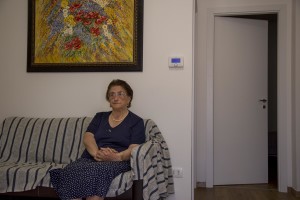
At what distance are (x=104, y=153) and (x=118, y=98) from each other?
1.54 ft

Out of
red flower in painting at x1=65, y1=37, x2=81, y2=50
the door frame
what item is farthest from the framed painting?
the door frame

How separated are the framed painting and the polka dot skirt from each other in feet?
3.46

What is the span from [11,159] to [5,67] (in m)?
0.97

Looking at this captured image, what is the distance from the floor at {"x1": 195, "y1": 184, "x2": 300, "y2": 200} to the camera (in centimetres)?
287

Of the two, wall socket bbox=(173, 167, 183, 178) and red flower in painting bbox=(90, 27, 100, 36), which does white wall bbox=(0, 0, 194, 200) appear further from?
red flower in painting bbox=(90, 27, 100, 36)

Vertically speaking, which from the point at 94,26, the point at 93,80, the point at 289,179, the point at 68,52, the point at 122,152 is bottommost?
the point at 289,179

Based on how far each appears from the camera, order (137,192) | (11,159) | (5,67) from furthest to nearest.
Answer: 1. (5,67)
2. (11,159)
3. (137,192)

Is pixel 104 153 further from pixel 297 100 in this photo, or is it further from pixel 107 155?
pixel 297 100

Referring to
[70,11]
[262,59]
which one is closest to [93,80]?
[70,11]

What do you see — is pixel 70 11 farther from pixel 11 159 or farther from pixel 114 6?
pixel 11 159

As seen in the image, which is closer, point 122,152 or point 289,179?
point 122,152

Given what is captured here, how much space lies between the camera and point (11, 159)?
2.50 meters

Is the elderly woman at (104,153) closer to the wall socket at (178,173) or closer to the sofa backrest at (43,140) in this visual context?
the sofa backrest at (43,140)

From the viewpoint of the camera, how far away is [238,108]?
11.1ft
